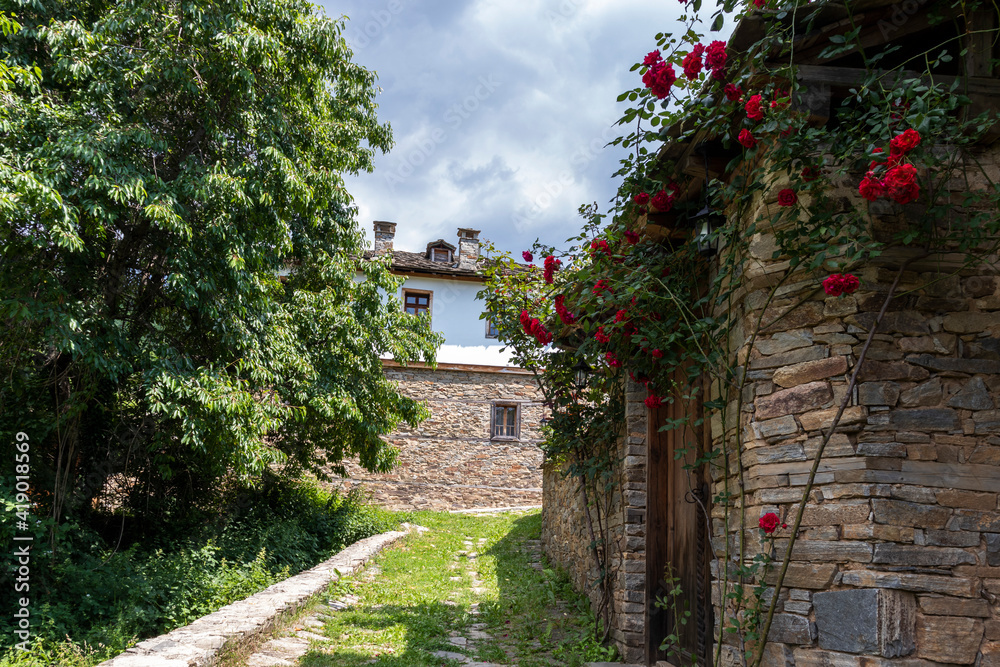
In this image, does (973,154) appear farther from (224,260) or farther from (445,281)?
(445,281)

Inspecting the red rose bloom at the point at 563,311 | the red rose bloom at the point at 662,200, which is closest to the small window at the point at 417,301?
the red rose bloom at the point at 563,311

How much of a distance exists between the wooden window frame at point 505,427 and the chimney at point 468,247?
12.7 ft

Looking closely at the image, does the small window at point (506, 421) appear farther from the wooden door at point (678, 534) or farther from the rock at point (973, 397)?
the rock at point (973, 397)

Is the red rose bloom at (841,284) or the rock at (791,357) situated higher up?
the red rose bloom at (841,284)

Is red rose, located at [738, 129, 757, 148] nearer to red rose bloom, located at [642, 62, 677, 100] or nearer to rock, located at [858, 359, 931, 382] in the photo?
red rose bloom, located at [642, 62, 677, 100]

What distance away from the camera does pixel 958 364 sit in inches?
108

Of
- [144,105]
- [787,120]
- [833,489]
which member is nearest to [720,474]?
[833,489]

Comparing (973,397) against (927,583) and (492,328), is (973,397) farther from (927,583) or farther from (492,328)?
(492,328)

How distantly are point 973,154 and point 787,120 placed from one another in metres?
0.84

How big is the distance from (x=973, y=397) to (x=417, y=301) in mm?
15370

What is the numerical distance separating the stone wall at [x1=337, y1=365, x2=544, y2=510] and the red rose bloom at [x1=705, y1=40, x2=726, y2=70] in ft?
47.7

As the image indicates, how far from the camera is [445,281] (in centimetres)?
1759

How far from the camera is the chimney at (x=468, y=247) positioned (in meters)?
18.2

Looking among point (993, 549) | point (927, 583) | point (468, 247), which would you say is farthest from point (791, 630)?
point (468, 247)
